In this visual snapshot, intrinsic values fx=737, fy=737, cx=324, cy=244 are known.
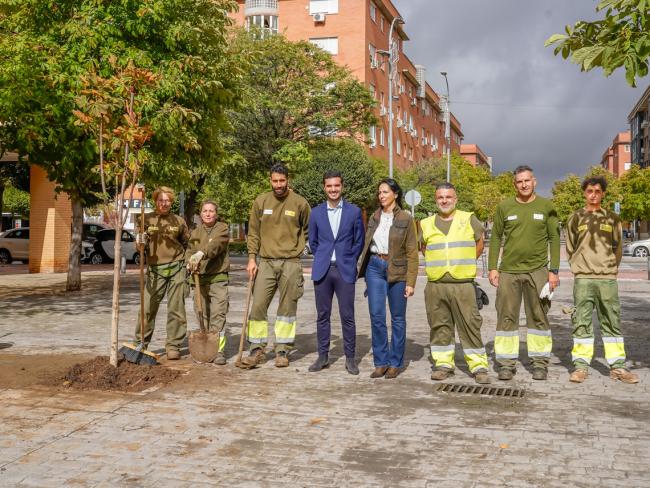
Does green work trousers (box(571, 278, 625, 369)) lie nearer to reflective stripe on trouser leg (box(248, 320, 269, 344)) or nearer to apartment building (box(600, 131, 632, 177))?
reflective stripe on trouser leg (box(248, 320, 269, 344))

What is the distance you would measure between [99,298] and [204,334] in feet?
27.1

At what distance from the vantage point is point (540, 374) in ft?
23.0

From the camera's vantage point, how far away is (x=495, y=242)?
7238mm

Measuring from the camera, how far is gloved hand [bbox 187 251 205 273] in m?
7.80

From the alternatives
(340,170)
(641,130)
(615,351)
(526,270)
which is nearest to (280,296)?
(526,270)

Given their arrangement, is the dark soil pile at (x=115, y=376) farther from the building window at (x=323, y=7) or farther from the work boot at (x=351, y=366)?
the building window at (x=323, y=7)

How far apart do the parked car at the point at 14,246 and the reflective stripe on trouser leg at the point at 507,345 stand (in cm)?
2765

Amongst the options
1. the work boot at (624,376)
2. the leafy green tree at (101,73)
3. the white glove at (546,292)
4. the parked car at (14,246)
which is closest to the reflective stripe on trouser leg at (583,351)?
the work boot at (624,376)

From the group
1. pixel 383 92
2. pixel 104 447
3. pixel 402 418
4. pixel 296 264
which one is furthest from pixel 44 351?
pixel 383 92

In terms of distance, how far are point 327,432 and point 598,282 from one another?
340 centimetres

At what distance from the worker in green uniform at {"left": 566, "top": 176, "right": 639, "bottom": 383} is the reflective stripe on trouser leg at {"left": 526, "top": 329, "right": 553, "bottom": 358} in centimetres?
27

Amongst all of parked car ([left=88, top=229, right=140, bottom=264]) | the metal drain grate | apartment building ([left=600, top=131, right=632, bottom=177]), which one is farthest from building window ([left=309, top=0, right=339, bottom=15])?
apartment building ([left=600, top=131, right=632, bottom=177])

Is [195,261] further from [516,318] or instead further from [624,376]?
[624,376]

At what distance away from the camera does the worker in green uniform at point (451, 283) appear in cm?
704
